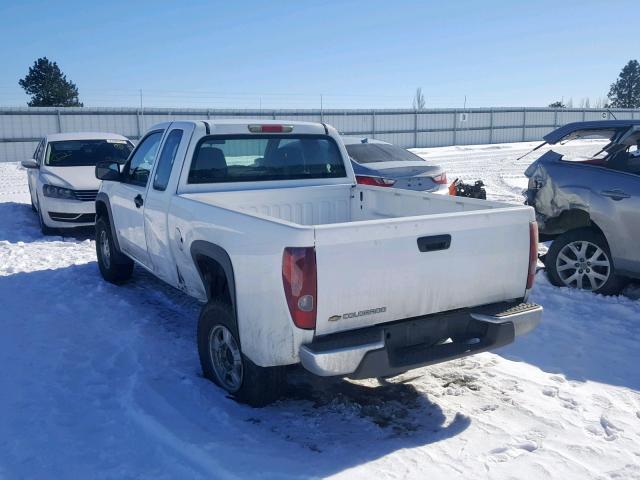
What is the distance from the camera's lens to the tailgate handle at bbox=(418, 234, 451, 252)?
367cm

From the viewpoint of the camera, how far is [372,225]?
351cm

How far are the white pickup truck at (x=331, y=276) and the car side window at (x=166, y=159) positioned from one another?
36 mm

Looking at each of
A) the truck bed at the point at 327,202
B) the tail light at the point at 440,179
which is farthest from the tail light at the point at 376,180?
the truck bed at the point at 327,202

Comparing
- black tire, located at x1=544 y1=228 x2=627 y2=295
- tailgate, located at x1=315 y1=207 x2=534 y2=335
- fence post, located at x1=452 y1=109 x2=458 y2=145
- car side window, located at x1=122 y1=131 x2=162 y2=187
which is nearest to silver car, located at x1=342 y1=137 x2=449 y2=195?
black tire, located at x1=544 y1=228 x2=627 y2=295

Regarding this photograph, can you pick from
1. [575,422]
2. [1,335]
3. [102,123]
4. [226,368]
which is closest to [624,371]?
[575,422]

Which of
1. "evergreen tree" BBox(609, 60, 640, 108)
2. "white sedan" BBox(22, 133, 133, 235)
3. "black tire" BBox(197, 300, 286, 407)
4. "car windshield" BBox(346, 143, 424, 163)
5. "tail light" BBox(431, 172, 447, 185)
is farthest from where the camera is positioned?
"evergreen tree" BBox(609, 60, 640, 108)

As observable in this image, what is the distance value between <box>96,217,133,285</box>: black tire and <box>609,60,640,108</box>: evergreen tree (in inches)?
2905

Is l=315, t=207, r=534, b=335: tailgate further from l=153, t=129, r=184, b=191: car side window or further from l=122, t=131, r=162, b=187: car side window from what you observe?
l=122, t=131, r=162, b=187: car side window

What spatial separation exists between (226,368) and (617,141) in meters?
4.78

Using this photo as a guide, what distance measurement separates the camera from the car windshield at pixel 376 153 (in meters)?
9.48

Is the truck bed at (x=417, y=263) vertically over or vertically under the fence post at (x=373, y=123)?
under

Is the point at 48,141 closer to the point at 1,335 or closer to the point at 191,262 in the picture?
the point at 1,335

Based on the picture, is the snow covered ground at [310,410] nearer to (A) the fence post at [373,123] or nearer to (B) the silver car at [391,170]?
(B) the silver car at [391,170]

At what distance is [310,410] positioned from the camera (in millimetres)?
4121
